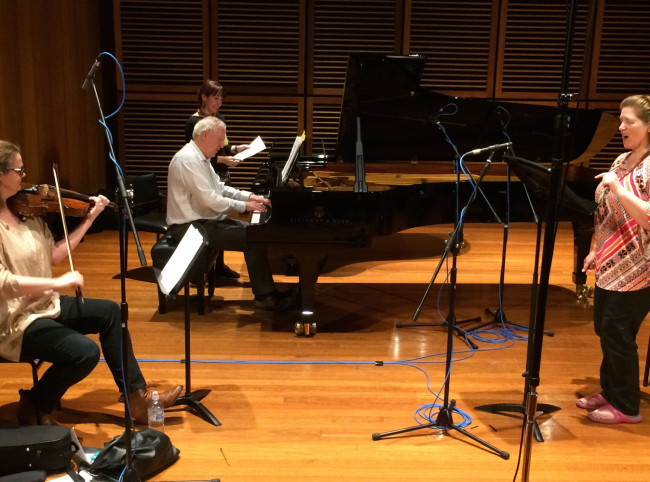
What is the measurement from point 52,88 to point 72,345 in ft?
14.0

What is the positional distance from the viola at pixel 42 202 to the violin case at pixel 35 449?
A: 925mm

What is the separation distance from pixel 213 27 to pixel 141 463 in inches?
237

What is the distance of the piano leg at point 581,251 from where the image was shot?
4906 millimetres

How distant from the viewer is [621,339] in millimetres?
3117

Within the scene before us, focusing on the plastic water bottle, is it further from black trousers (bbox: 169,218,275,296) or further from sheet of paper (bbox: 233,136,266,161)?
sheet of paper (bbox: 233,136,266,161)

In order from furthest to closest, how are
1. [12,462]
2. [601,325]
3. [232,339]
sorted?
[232,339] → [601,325] → [12,462]

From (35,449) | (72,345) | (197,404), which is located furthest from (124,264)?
(197,404)

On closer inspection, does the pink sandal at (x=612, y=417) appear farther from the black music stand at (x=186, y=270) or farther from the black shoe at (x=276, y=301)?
the black shoe at (x=276, y=301)

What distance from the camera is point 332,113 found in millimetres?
7941

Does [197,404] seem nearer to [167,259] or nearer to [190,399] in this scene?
[190,399]

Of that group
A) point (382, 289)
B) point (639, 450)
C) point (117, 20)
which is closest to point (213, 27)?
point (117, 20)

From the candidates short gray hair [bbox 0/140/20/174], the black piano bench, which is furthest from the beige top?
the black piano bench

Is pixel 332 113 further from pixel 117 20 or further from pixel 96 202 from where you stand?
pixel 96 202

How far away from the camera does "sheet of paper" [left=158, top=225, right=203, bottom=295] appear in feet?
9.28
